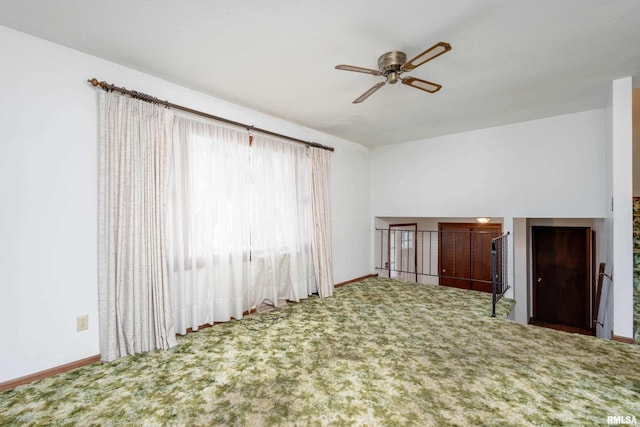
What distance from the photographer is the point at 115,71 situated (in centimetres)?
251

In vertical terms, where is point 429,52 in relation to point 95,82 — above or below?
above

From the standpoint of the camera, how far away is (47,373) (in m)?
2.14

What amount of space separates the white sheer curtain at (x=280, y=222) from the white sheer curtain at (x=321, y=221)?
10 cm

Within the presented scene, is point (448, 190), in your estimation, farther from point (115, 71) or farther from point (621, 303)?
point (115, 71)

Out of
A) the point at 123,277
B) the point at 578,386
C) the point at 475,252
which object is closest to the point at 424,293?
the point at 578,386

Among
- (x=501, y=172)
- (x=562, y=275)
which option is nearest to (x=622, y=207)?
(x=501, y=172)

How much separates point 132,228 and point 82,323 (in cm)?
83

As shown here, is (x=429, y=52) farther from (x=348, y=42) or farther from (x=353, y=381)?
(x=353, y=381)

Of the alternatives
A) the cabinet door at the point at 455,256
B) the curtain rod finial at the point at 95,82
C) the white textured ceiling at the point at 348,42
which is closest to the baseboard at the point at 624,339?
the white textured ceiling at the point at 348,42

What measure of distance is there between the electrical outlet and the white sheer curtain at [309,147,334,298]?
2.65m

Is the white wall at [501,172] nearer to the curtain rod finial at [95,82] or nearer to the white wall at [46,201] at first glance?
the white wall at [46,201]

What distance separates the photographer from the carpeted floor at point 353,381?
173cm

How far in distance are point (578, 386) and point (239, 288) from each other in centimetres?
305

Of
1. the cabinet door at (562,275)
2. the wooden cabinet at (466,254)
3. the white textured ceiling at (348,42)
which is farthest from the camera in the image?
the wooden cabinet at (466,254)
